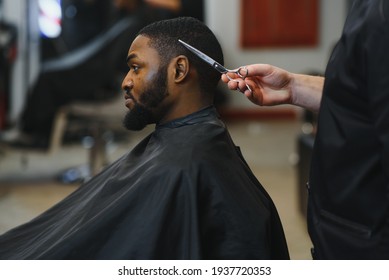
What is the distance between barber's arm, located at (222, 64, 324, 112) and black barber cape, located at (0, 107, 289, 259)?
0.14 metres

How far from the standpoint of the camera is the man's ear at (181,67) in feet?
5.03

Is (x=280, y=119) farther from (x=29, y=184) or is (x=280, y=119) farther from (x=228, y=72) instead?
(x=228, y=72)

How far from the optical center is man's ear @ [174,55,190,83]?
1.53 meters

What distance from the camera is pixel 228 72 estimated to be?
1.51 meters

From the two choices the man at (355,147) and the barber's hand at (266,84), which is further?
the barber's hand at (266,84)

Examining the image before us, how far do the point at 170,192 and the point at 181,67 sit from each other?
31 centimetres

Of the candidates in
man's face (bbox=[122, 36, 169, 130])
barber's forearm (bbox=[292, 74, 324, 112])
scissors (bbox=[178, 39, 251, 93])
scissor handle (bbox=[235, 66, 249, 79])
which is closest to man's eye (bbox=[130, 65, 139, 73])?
man's face (bbox=[122, 36, 169, 130])

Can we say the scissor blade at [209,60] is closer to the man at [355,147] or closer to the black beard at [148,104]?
the black beard at [148,104]

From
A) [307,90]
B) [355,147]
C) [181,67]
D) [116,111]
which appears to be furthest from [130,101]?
[116,111]

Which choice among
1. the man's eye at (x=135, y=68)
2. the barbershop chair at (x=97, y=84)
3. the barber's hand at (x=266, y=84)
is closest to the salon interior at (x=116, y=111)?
the barbershop chair at (x=97, y=84)

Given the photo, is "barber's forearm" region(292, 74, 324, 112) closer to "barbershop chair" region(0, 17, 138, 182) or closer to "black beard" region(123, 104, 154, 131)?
"black beard" region(123, 104, 154, 131)

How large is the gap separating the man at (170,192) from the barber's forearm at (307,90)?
18 cm

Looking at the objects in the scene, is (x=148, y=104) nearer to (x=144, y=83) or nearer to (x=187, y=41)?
(x=144, y=83)
